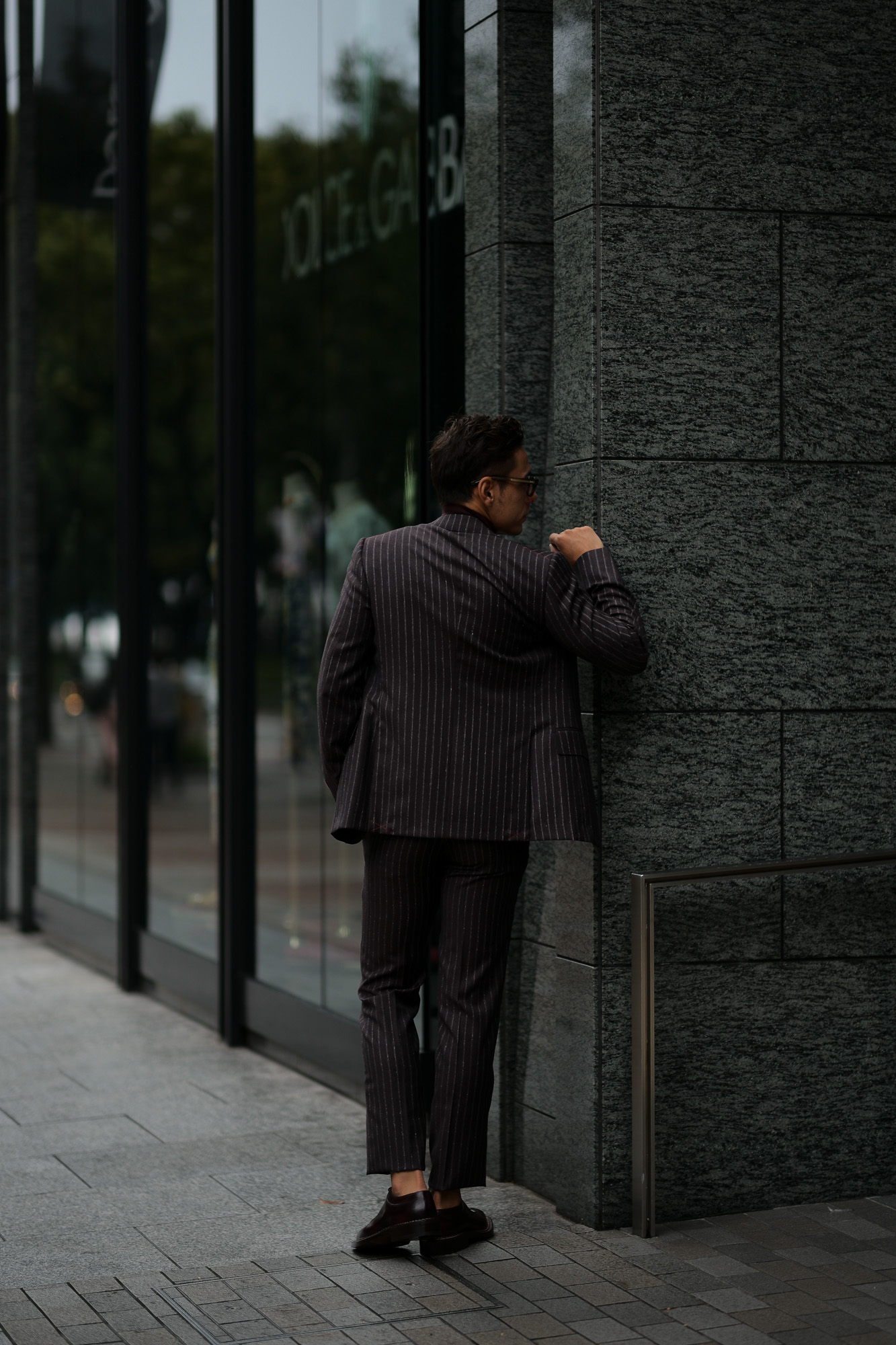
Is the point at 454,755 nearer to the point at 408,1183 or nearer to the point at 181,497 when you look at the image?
the point at 408,1183

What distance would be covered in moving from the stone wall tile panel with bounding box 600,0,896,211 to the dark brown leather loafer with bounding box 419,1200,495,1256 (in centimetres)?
262

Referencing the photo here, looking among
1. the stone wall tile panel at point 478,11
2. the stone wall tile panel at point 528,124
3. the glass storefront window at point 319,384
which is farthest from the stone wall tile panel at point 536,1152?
the stone wall tile panel at point 478,11

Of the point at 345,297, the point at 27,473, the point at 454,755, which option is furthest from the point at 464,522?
the point at 27,473

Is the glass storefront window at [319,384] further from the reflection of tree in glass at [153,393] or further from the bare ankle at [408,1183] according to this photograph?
the bare ankle at [408,1183]

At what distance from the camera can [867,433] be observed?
5.05 meters

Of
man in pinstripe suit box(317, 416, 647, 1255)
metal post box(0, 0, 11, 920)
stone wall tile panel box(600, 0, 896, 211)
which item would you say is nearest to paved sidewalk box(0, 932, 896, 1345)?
man in pinstripe suit box(317, 416, 647, 1255)

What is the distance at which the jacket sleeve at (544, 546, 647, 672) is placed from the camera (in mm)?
4539

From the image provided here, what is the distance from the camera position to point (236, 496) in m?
7.48

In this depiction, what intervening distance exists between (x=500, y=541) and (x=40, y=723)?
648 centimetres

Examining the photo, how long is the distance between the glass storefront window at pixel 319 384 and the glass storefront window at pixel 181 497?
1.86 feet

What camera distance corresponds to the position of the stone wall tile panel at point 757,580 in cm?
484

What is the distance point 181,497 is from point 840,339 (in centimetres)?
424

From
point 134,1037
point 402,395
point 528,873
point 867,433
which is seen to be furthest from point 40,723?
point 867,433

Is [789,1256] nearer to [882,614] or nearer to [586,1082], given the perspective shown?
[586,1082]
